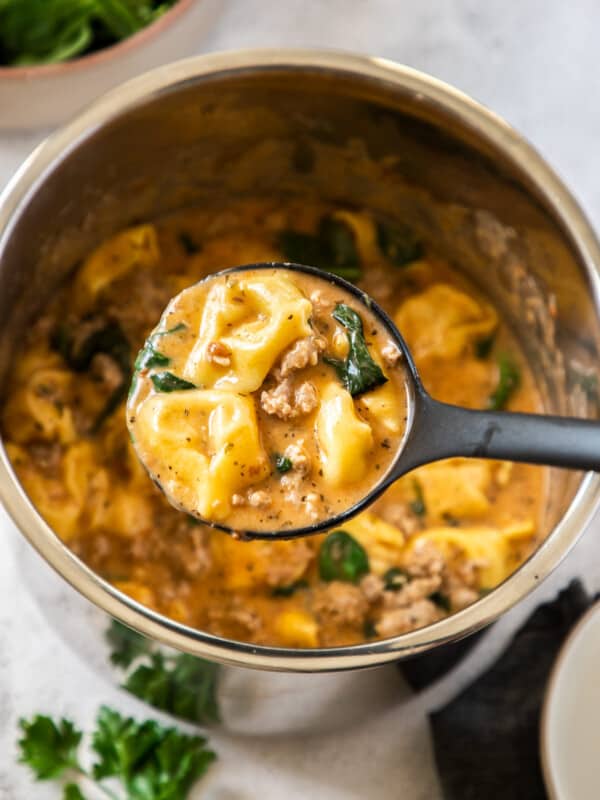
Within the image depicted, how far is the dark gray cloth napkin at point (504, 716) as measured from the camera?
2783 millimetres

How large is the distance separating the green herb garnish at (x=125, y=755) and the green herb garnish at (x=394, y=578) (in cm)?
58

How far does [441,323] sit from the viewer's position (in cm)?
294

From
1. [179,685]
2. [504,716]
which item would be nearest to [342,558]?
[179,685]

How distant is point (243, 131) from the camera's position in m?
2.82

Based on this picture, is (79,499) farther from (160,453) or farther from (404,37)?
(404,37)

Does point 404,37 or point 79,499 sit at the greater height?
point 404,37

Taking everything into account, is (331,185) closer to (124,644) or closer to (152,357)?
(152,357)

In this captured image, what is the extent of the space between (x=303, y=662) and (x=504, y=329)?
1.24 metres

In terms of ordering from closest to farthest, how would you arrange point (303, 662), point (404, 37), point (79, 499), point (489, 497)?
point (303, 662) → point (79, 499) → point (489, 497) → point (404, 37)

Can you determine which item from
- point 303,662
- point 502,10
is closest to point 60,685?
point 303,662

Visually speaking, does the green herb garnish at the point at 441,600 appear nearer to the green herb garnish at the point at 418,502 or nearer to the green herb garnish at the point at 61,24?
the green herb garnish at the point at 418,502

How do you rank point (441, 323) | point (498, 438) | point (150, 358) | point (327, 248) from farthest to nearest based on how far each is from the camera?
point (327, 248) < point (441, 323) < point (150, 358) < point (498, 438)

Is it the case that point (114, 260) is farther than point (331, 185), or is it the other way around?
point (331, 185)

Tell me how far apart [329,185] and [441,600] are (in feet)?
3.62
